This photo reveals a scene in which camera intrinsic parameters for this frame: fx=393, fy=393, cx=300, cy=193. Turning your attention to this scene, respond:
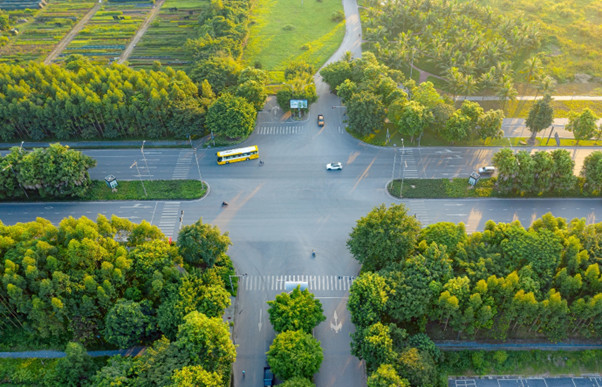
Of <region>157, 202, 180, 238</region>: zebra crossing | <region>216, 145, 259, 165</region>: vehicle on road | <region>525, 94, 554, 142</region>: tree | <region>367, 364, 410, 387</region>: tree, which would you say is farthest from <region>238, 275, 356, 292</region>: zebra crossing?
<region>525, 94, 554, 142</region>: tree

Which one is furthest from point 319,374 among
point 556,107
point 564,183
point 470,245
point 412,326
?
point 556,107

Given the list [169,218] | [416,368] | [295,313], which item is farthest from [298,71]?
[416,368]

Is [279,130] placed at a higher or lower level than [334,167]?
higher

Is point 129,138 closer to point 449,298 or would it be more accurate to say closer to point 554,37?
point 449,298

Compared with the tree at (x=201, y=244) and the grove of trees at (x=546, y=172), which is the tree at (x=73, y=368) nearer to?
the tree at (x=201, y=244)

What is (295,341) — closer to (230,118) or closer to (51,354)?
(51,354)

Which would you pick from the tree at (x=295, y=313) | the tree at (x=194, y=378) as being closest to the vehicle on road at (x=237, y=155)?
the tree at (x=295, y=313)
